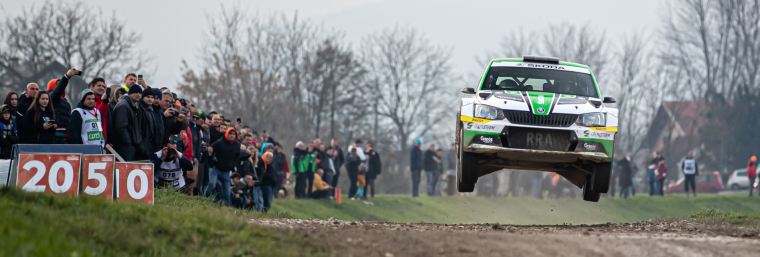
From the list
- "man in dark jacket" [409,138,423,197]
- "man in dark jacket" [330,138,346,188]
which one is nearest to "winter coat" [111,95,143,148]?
"man in dark jacket" [330,138,346,188]

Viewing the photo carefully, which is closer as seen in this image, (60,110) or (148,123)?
(60,110)

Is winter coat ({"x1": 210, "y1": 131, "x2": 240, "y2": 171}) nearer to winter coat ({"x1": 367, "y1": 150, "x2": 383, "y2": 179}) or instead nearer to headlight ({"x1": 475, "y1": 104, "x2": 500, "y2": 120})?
headlight ({"x1": 475, "y1": 104, "x2": 500, "y2": 120})

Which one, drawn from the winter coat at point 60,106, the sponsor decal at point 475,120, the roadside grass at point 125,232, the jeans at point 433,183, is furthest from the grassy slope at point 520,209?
the roadside grass at point 125,232

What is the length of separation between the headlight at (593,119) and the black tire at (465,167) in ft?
5.13

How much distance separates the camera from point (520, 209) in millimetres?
39656

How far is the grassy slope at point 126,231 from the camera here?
35.2ft

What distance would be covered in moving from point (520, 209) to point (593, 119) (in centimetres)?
2263

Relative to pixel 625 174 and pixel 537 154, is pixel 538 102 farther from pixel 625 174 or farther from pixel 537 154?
pixel 625 174

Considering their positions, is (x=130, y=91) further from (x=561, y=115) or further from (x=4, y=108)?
(x=561, y=115)

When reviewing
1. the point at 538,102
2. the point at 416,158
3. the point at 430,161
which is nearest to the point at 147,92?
the point at 538,102

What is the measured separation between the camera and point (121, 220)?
474 inches

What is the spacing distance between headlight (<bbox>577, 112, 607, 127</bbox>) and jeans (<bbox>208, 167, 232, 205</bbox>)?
22.7 ft

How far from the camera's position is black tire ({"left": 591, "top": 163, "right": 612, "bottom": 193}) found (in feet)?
58.0

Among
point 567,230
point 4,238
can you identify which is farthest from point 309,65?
point 4,238
